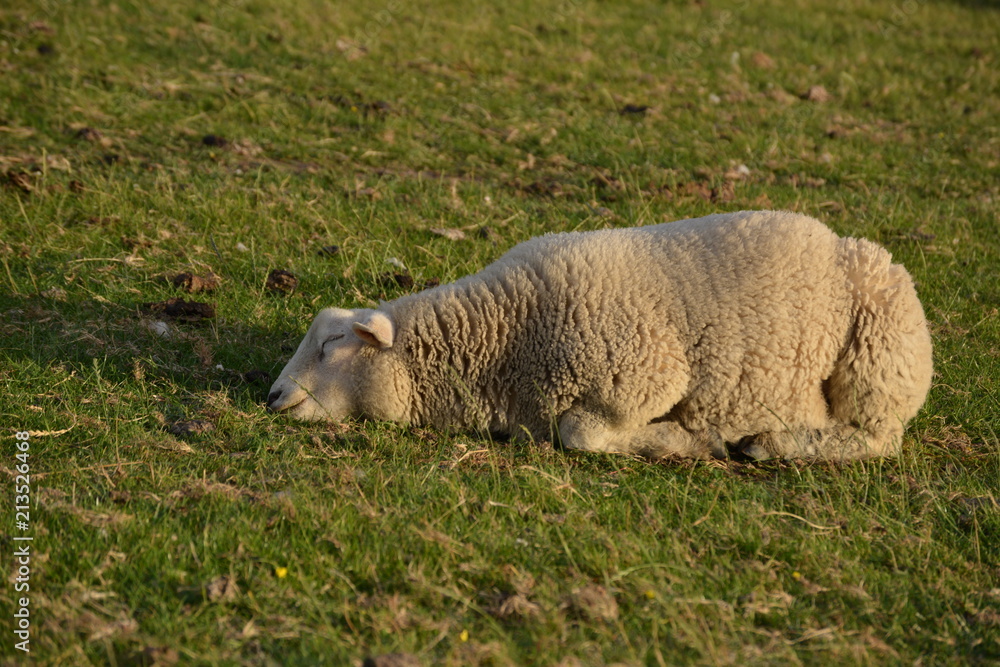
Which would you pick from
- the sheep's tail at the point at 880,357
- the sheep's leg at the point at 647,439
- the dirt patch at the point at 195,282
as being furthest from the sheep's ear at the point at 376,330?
the sheep's tail at the point at 880,357

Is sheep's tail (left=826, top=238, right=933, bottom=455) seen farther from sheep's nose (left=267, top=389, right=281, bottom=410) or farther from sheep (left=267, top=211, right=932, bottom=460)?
sheep's nose (left=267, top=389, right=281, bottom=410)

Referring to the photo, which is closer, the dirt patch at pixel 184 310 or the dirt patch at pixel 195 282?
→ the dirt patch at pixel 184 310

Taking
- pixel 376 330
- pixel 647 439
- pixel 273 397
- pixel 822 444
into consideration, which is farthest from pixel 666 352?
pixel 273 397

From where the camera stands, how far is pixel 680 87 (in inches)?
425

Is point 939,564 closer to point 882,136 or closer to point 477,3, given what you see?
point 882,136

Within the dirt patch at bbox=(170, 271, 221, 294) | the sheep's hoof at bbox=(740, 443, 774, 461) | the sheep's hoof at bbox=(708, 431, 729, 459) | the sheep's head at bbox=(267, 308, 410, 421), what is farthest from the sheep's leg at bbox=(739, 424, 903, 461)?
the dirt patch at bbox=(170, 271, 221, 294)

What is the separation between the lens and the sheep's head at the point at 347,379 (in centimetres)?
490

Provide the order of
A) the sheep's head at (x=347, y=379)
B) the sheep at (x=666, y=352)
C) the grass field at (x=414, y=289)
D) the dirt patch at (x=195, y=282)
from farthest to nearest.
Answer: the dirt patch at (x=195, y=282)
the sheep's head at (x=347, y=379)
the sheep at (x=666, y=352)
the grass field at (x=414, y=289)

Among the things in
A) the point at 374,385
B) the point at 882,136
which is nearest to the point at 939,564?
the point at 374,385

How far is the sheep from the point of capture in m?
4.68

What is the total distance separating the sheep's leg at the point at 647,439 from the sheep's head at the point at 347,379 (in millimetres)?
915

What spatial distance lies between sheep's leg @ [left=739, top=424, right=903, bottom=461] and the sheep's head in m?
1.90

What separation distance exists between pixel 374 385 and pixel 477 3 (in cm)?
895

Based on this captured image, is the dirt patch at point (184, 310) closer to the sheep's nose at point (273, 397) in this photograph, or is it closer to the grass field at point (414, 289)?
the grass field at point (414, 289)
